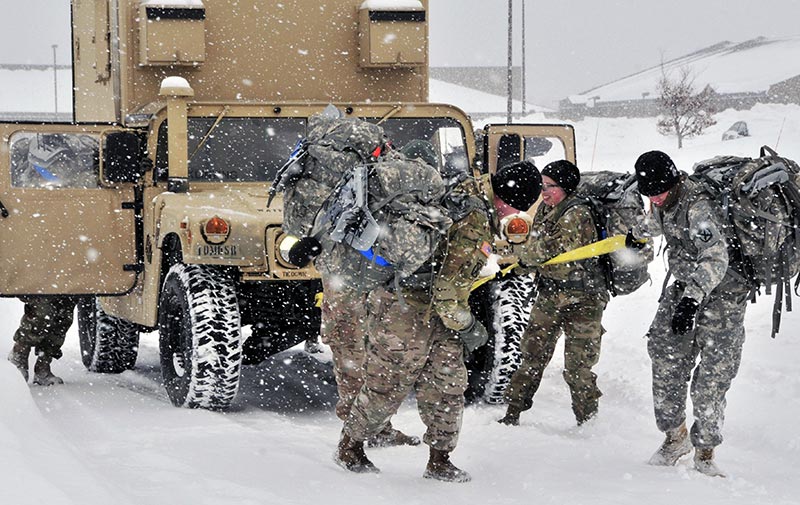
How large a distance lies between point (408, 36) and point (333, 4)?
23.6 inches

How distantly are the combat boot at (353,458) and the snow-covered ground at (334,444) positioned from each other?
0.06 meters

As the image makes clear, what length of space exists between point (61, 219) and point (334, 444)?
2547 millimetres

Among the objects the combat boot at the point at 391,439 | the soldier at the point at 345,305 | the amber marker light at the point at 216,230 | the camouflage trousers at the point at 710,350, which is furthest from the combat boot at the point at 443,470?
the amber marker light at the point at 216,230

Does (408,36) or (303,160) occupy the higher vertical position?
(408,36)

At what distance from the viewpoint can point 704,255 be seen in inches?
202

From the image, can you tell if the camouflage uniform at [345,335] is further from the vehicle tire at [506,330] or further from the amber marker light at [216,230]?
the vehicle tire at [506,330]

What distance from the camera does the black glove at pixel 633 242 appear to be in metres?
5.96

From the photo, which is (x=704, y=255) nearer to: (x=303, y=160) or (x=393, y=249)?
(x=393, y=249)

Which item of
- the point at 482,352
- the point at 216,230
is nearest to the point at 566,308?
the point at 482,352

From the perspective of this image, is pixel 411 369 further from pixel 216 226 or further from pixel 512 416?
pixel 216 226

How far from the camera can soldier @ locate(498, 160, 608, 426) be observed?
6.20 meters

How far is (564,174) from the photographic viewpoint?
6.25m

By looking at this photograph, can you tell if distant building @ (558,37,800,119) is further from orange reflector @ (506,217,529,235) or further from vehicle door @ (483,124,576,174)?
orange reflector @ (506,217,529,235)

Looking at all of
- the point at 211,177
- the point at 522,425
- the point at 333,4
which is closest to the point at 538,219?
the point at 522,425
